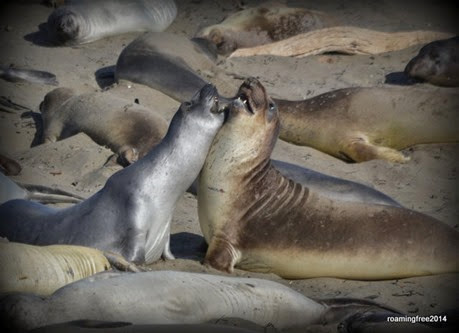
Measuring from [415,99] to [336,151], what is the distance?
874 mm

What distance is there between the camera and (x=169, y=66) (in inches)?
377


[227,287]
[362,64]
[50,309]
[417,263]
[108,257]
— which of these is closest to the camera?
[50,309]

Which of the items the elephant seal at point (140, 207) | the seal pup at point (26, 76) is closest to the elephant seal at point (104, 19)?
the seal pup at point (26, 76)

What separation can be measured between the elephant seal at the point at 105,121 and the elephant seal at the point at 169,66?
0.69 m

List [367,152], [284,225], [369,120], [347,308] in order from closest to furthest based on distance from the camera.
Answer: [347,308] → [284,225] → [367,152] → [369,120]

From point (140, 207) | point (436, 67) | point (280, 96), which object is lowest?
point (140, 207)

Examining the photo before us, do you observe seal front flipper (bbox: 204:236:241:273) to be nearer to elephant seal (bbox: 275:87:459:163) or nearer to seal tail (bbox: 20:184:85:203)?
seal tail (bbox: 20:184:85:203)

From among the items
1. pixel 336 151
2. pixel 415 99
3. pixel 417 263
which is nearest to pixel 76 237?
pixel 417 263

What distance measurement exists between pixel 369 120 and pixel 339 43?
90.5 inches

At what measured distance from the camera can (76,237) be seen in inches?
224

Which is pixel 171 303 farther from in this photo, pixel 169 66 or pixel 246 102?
pixel 169 66

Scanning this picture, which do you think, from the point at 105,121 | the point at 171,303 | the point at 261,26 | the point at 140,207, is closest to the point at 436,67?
the point at 261,26

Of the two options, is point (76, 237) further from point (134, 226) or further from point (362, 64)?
point (362, 64)

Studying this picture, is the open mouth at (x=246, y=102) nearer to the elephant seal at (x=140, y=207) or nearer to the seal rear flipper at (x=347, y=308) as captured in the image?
the elephant seal at (x=140, y=207)
